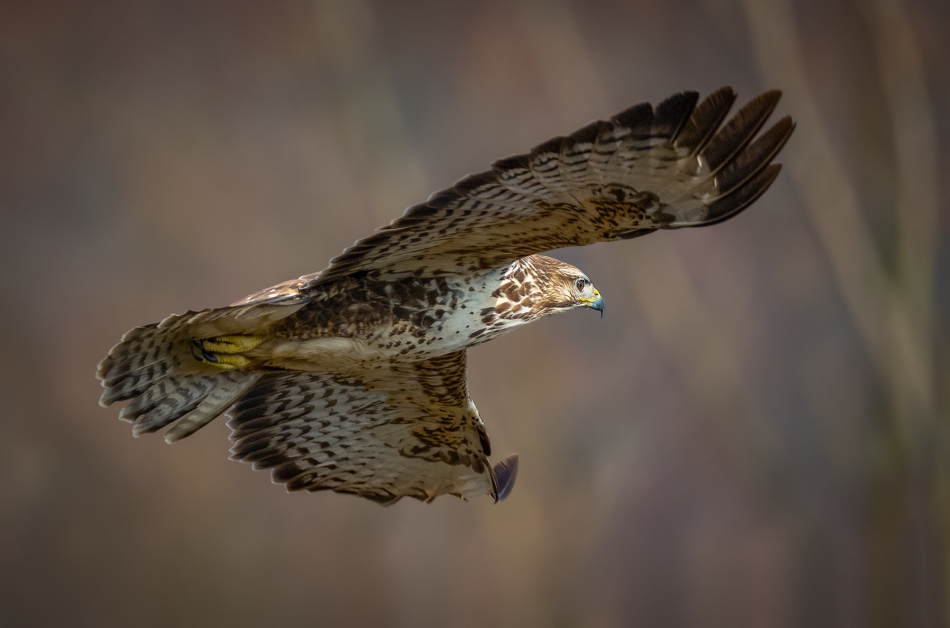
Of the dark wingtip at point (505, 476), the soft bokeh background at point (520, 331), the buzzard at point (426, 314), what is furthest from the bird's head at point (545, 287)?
the soft bokeh background at point (520, 331)

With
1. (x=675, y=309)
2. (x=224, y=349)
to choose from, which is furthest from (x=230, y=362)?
(x=675, y=309)

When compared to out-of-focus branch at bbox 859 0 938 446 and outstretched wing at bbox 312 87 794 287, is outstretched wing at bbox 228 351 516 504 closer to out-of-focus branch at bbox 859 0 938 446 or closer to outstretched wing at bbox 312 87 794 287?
outstretched wing at bbox 312 87 794 287

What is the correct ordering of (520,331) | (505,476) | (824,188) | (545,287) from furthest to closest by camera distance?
(824,188), (520,331), (505,476), (545,287)

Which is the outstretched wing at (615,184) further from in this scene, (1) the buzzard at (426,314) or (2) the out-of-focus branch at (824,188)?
(2) the out-of-focus branch at (824,188)

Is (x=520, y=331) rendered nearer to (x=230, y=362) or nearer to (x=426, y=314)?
(x=426, y=314)

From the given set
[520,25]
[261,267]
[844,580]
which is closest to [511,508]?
[261,267]

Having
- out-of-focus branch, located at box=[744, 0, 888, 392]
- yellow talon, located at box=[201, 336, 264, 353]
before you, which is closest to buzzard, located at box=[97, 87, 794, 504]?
yellow talon, located at box=[201, 336, 264, 353]

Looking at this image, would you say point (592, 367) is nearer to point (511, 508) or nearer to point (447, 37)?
point (511, 508)
